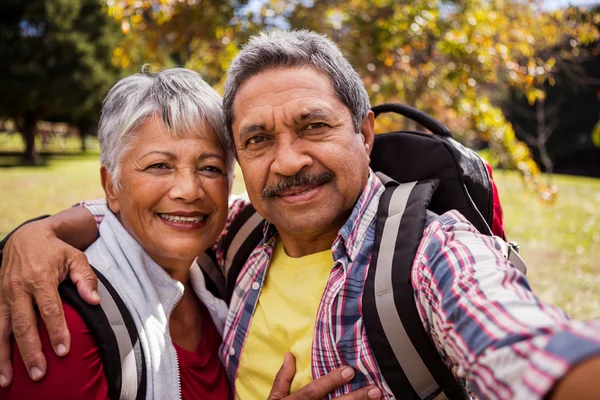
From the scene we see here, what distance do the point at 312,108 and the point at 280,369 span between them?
1.07 metres

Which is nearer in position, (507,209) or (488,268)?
(488,268)

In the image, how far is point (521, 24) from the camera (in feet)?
20.6

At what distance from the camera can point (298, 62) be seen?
209cm

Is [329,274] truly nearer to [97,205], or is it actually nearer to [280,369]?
[280,369]

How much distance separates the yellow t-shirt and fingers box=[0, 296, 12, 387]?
0.92 metres

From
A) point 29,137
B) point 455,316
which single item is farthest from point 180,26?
point 29,137

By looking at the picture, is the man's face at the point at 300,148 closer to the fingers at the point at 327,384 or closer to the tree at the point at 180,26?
the fingers at the point at 327,384

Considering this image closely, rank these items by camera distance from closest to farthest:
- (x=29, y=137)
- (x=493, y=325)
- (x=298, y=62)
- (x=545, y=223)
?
1. (x=493, y=325)
2. (x=298, y=62)
3. (x=545, y=223)
4. (x=29, y=137)

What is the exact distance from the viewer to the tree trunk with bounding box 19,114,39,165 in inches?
935

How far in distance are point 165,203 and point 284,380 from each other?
3.04 ft

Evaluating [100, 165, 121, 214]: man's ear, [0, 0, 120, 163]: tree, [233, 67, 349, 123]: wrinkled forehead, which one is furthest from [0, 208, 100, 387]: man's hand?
[0, 0, 120, 163]: tree

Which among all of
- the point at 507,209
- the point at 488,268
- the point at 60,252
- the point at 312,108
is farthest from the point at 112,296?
the point at 507,209

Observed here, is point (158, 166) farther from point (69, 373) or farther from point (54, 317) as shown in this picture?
point (69, 373)

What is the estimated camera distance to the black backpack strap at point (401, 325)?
62.6 inches
